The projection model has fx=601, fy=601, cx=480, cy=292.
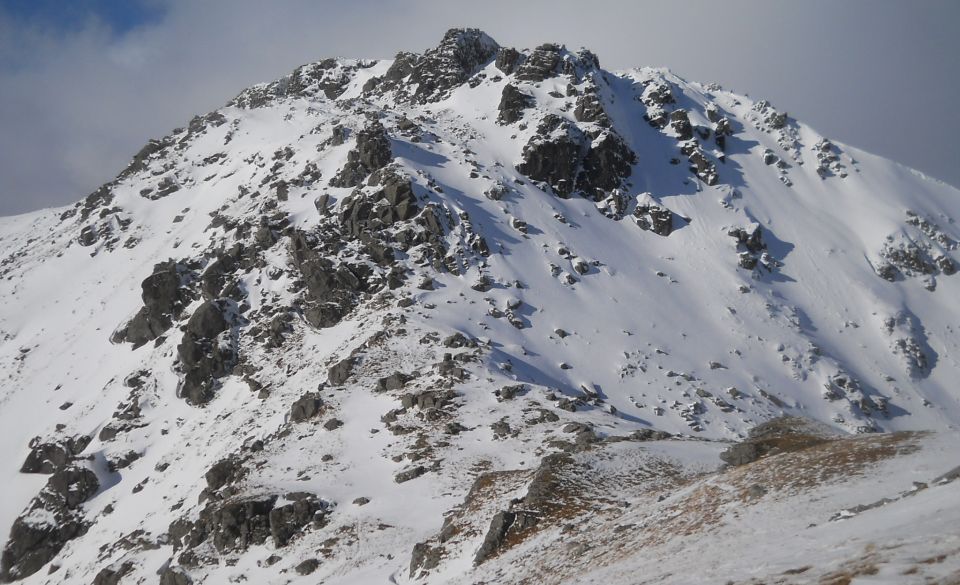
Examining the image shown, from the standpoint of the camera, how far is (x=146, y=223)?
81625 millimetres

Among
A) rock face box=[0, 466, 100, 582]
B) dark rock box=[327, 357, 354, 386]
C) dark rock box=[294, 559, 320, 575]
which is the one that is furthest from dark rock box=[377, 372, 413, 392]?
rock face box=[0, 466, 100, 582]

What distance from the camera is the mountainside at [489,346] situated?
61.8 ft

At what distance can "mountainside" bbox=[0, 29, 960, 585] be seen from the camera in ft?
61.8

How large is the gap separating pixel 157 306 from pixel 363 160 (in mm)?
26267

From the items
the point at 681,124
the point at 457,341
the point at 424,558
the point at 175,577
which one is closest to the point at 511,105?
the point at 681,124

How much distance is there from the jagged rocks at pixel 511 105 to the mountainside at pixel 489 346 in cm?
79

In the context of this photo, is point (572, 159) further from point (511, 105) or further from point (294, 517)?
point (294, 517)

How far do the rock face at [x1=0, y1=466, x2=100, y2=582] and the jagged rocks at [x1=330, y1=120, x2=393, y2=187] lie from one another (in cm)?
3713

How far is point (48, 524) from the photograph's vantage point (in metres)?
42.2

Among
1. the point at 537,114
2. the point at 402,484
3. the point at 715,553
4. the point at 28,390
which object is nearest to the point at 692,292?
the point at 537,114

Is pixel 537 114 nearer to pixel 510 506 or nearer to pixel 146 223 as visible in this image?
pixel 146 223

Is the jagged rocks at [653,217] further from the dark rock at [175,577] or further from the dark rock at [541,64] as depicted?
the dark rock at [175,577]

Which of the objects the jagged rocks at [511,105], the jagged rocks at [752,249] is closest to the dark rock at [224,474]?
the jagged rocks at [752,249]

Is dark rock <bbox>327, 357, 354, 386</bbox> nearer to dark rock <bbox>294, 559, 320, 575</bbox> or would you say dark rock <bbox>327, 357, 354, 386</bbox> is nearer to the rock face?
dark rock <bbox>294, 559, 320, 575</bbox>
